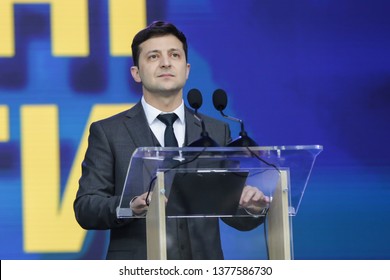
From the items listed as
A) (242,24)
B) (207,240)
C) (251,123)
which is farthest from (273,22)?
(207,240)

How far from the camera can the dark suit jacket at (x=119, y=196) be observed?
3488 mm

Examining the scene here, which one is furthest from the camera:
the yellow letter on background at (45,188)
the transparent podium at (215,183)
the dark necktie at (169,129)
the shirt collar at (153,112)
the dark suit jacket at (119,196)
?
the yellow letter on background at (45,188)

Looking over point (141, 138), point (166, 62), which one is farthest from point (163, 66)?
point (141, 138)

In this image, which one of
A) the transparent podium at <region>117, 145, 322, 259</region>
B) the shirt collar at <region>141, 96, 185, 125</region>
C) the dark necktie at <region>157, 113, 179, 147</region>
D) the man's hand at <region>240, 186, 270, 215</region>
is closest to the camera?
the transparent podium at <region>117, 145, 322, 259</region>

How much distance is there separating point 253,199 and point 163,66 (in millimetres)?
938

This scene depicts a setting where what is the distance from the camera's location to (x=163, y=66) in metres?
4.09

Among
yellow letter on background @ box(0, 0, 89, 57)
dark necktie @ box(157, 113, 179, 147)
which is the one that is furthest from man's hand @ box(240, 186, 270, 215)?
yellow letter on background @ box(0, 0, 89, 57)

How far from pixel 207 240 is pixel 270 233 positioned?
27cm

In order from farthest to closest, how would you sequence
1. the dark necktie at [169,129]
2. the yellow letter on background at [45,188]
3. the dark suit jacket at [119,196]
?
1. the yellow letter on background at [45,188]
2. the dark necktie at [169,129]
3. the dark suit jacket at [119,196]

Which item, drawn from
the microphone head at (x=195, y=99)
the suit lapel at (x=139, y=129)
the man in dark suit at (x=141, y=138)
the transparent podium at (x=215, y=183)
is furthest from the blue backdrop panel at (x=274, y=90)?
the transparent podium at (x=215, y=183)

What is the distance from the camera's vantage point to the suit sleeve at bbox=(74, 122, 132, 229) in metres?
3.71

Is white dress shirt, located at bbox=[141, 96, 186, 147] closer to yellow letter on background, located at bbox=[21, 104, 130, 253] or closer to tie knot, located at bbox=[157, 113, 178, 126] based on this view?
tie knot, located at bbox=[157, 113, 178, 126]

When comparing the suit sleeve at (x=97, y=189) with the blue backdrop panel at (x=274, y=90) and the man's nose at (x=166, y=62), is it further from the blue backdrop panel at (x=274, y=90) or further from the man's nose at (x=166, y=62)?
the blue backdrop panel at (x=274, y=90)

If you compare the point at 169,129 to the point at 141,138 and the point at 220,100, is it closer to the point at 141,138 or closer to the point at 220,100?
the point at 141,138
